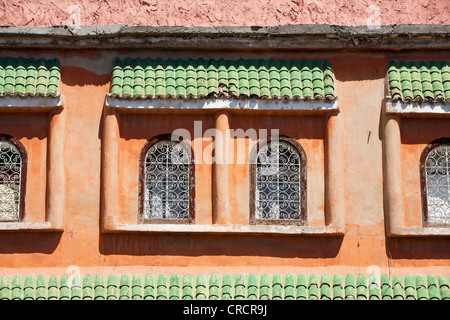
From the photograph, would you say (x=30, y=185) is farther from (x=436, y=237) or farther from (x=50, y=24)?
(x=436, y=237)

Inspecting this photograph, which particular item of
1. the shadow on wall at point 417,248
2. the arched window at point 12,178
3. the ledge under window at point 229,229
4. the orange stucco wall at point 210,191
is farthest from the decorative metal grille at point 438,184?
the arched window at point 12,178

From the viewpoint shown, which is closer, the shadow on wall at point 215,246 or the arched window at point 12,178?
the shadow on wall at point 215,246

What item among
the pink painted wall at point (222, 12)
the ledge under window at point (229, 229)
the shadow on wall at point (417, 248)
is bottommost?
the shadow on wall at point (417, 248)

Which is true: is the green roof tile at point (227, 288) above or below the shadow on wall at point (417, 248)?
below

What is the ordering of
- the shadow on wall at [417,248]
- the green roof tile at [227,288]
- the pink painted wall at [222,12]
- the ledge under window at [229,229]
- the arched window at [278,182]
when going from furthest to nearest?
the pink painted wall at [222,12]
the arched window at [278,182]
the shadow on wall at [417,248]
the ledge under window at [229,229]
the green roof tile at [227,288]

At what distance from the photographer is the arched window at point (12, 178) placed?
12656 millimetres

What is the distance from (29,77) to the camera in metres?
12.8

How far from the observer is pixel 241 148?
42.0 ft

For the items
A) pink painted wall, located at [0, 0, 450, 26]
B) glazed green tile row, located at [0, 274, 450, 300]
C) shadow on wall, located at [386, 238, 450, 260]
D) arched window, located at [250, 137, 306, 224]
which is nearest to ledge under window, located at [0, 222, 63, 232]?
glazed green tile row, located at [0, 274, 450, 300]

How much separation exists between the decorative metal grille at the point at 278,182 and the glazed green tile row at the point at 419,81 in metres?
1.63

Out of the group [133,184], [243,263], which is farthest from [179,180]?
[243,263]

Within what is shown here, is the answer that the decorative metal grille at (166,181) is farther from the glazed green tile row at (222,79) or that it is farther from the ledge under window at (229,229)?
the glazed green tile row at (222,79)

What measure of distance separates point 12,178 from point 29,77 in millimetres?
1378

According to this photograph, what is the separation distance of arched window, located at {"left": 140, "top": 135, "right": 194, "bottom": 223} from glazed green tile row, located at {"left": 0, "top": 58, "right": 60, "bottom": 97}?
5.07 feet
